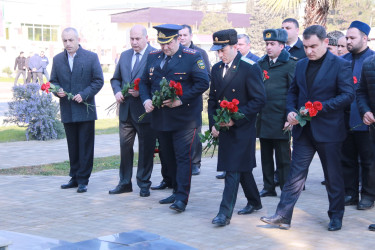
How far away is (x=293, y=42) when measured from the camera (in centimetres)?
811

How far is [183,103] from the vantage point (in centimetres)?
667

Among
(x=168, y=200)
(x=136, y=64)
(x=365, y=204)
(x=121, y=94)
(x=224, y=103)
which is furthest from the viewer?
(x=136, y=64)

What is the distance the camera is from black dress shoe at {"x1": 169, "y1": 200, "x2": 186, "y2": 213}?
6543mm

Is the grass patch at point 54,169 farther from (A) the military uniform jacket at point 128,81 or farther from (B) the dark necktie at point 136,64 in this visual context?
(B) the dark necktie at point 136,64

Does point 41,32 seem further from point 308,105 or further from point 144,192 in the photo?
point 308,105

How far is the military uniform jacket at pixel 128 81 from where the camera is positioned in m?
7.57

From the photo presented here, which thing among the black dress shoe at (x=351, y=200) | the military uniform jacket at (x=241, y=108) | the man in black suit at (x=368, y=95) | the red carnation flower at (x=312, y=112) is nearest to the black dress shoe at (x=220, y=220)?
the military uniform jacket at (x=241, y=108)

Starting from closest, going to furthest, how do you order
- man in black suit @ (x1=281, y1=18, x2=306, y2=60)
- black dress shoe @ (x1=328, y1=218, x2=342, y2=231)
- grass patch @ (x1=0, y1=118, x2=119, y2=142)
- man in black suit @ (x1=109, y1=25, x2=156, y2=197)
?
black dress shoe @ (x1=328, y1=218, x2=342, y2=231) < man in black suit @ (x1=109, y1=25, x2=156, y2=197) < man in black suit @ (x1=281, y1=18, x2=306, y2=60) < grass patch @ (x1=0, y1=118, x2=119, y2=142)

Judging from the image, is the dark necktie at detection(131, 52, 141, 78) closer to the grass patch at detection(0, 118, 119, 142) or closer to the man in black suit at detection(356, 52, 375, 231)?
the man in black suit at detection(356, 52, 375, 231)

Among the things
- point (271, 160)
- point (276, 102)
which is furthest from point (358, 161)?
point (276, 102)

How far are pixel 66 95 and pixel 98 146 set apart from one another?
4.70 metres

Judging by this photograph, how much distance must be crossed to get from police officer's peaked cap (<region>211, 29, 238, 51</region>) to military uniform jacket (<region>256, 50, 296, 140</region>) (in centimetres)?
144

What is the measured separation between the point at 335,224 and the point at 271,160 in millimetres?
1844

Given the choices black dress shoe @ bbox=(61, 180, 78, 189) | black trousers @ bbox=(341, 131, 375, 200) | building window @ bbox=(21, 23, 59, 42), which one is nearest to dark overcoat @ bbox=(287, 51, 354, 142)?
black trousers @ bbox=(341, 131, 375, 200)
